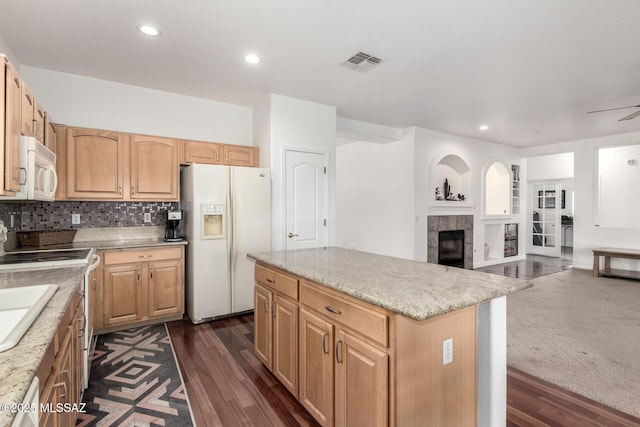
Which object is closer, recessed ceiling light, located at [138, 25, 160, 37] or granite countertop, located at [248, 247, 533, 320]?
granite countertop, located at [248, 247, 533, 320]

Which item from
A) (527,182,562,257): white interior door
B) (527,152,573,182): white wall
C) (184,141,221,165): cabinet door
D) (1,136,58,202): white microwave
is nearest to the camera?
(1,136,58,202): white microwave

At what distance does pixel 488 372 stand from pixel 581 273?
604 cm

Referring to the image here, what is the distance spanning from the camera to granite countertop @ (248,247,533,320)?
1286 millimetres

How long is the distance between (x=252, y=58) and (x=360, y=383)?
2909 millimetres

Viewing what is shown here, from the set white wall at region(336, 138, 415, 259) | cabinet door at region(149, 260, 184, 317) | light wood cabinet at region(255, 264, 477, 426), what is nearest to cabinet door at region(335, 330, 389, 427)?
light wood cabinet at region(255, 264, 477, 426)

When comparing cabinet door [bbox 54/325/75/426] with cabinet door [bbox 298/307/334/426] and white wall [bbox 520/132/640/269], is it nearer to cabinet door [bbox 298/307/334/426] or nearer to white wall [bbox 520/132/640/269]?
cabinet door [bbox 298/307/334/426]

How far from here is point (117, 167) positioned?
3.40 meters

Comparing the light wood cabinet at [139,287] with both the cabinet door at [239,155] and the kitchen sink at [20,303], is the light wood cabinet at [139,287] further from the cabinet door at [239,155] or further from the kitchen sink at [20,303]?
the kitchen sink at [20,303]

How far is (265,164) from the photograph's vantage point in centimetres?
407

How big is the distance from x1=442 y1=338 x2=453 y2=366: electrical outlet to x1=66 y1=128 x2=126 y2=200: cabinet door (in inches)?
137

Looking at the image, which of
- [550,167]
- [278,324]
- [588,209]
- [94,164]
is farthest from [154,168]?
[550,167]

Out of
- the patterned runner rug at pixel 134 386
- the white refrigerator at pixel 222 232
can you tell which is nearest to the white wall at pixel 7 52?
the white refrigerator at pixel 222 232

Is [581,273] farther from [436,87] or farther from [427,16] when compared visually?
[427,16]

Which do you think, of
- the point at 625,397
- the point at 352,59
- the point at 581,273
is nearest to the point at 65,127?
the point at 352,59
